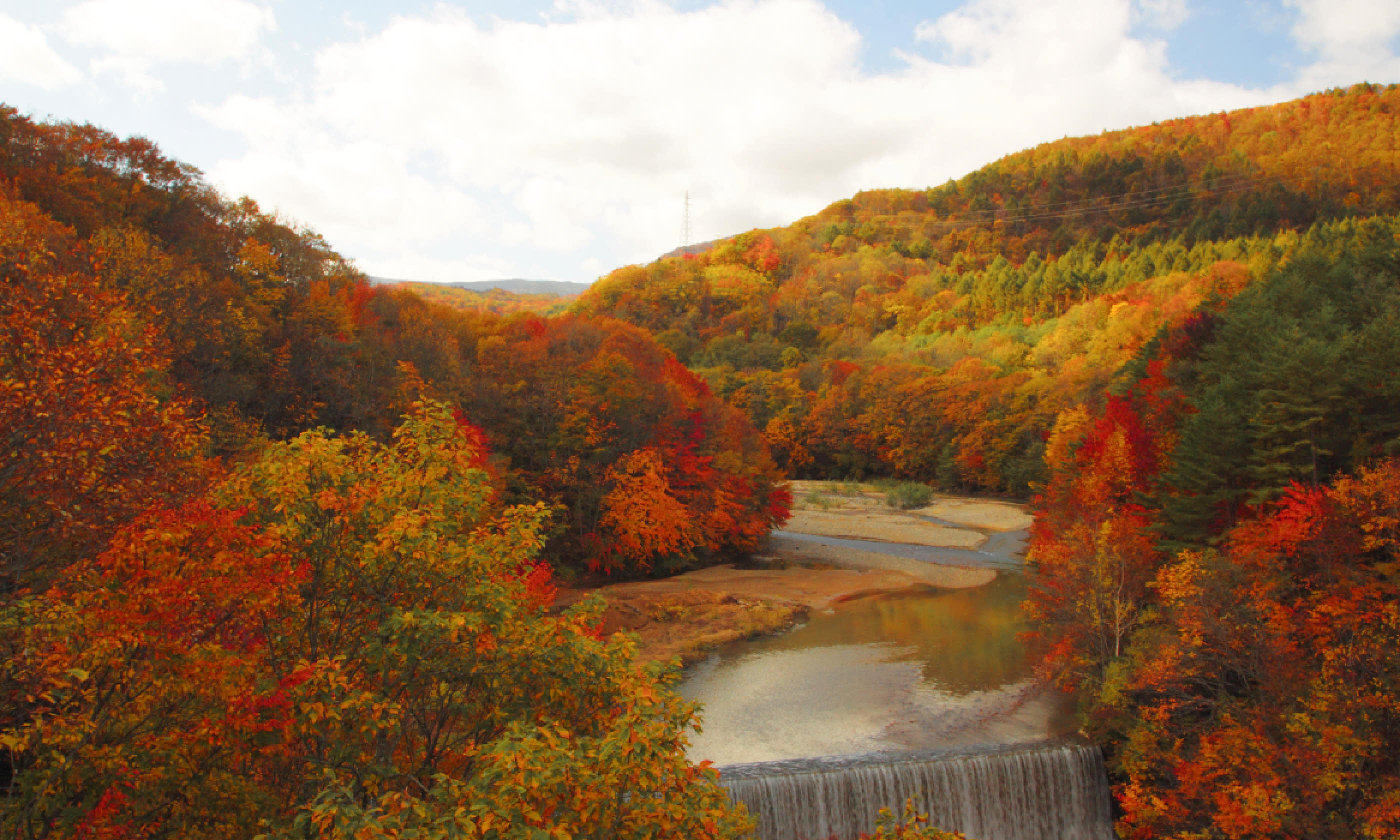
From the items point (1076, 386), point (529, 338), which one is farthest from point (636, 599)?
point (1076, 386)

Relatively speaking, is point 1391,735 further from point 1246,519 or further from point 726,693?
point 726,693

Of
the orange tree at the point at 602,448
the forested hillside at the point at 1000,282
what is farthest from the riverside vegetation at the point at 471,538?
the forested hillside at the point at 1000,282

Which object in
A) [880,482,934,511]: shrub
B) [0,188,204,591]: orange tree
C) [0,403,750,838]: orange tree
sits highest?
[0,188,204,591]: orange tree

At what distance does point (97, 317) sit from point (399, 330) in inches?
1046

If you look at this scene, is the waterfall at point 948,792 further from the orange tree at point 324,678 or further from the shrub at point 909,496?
the shrub at point 909,496

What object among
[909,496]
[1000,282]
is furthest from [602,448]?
[1000,282]

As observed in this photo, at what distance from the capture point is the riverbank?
100 feet

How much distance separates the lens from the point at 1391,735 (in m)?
15.6

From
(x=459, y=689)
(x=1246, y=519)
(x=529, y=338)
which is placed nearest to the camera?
(x=459, y=689)

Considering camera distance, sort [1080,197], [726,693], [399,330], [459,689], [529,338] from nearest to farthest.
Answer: [459,689] → [726,693] → [399,330] → [529,338] → [1080,197]

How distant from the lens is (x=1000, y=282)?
4619 inches

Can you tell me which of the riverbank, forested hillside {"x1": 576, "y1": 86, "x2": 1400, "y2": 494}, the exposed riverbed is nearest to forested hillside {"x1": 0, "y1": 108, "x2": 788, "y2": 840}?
the exposed riverbed

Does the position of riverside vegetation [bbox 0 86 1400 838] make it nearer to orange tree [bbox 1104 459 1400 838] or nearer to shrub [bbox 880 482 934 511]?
orange tree [bbox 1104 459 1400 838]

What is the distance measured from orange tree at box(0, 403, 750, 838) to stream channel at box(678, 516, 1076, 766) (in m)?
11.4
